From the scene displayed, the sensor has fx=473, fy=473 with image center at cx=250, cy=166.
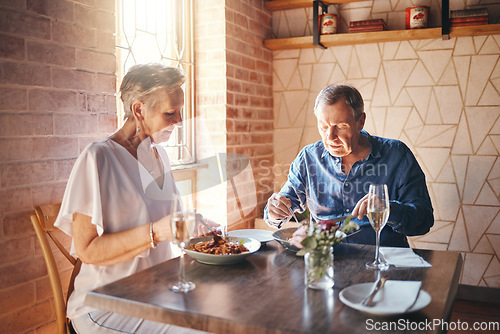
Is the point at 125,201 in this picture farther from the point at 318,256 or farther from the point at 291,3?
the point at 291,3

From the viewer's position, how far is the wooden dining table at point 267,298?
3.38 feet

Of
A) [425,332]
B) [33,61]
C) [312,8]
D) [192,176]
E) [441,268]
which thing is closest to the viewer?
[425,332]

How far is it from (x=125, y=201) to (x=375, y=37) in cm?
235

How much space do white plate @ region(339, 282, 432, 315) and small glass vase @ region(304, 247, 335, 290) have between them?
0.23ft

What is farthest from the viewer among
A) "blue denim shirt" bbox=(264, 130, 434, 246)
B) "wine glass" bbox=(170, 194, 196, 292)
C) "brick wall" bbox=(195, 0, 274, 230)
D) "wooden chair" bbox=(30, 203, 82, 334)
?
"brick wall" bbox=(195, 0, 274, 230)

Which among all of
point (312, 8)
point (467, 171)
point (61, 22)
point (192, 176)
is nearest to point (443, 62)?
point (467, 171)

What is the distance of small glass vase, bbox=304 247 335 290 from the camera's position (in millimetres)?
1211

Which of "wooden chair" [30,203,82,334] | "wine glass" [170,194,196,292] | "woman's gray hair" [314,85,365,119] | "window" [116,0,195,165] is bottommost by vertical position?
"wooden chair" [30,203,82,334]

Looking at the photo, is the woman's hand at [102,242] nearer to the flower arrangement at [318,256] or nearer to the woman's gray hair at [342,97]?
the flower arrangement at [318,256]

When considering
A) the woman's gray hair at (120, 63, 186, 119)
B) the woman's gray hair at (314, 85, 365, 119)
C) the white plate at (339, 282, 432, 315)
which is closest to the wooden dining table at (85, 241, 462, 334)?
the white plate at (339, 282, 432, 315)

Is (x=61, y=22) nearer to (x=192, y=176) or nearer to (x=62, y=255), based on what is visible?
(x=62, y=255)

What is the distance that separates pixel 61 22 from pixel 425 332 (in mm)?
1713

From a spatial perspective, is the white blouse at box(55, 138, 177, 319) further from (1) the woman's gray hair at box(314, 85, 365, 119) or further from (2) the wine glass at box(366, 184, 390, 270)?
(1) the woman's gray hair at box(314, 85, 365, 119)

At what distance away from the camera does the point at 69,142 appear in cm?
195
